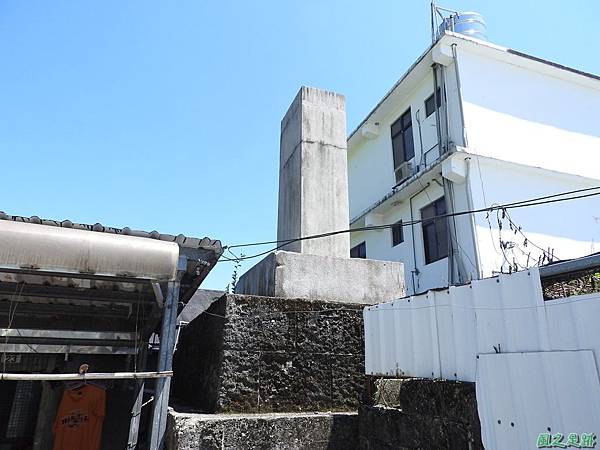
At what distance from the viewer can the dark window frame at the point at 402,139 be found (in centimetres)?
1249

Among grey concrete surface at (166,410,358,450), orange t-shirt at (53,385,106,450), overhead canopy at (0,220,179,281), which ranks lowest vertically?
orange t-shirt at (53,385,106,450)

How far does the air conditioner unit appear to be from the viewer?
12.2 metres

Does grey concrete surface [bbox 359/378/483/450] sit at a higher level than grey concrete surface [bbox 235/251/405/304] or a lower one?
lower

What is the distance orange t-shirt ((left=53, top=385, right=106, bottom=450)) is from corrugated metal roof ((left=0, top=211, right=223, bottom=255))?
505cm

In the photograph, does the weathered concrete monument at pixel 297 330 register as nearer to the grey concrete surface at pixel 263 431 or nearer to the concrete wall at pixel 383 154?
the grey concrete surface at pixel 263 431

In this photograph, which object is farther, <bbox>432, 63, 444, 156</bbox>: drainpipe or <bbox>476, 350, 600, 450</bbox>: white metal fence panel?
<bbox>432, 63, 444, 156</bbox>: drainpipe

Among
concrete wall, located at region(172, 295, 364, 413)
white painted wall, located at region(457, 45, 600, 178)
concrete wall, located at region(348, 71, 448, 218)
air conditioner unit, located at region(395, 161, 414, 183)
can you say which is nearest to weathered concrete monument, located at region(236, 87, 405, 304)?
concrete wall, located at region(172, 295, 364, 413)

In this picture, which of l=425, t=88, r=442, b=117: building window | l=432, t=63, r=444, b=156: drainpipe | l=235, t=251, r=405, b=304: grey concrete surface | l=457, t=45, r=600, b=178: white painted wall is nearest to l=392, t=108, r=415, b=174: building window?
l=425, t=88, r=442, b=117: building window

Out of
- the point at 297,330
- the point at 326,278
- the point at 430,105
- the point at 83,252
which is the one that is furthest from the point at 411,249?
the point at 83,252

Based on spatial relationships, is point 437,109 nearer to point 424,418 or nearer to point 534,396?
point 424,418

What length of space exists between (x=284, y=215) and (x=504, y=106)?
8.49 metres

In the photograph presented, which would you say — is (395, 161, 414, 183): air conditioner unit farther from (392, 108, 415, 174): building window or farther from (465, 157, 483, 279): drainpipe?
(465, 157, 483, 279): drainpipe

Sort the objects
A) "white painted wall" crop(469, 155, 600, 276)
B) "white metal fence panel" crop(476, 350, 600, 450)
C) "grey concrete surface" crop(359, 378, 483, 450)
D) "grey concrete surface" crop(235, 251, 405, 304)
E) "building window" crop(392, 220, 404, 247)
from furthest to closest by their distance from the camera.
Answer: "building window" crop(392, 220, 404, 247), "white painted wall" crop(469, 155, 600, 276), "grey concrete surface" crop(235, 251, 405, 304), "grey concrete surface" crop(359, 378, 483, 450), "white metal fence panel" crop(476, 350, 600, 450)

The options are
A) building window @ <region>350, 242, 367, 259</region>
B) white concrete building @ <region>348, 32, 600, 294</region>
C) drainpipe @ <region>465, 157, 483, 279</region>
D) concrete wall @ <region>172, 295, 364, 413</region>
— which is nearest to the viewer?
concrete wall @ <region>172, 295, 364, 413</region>
